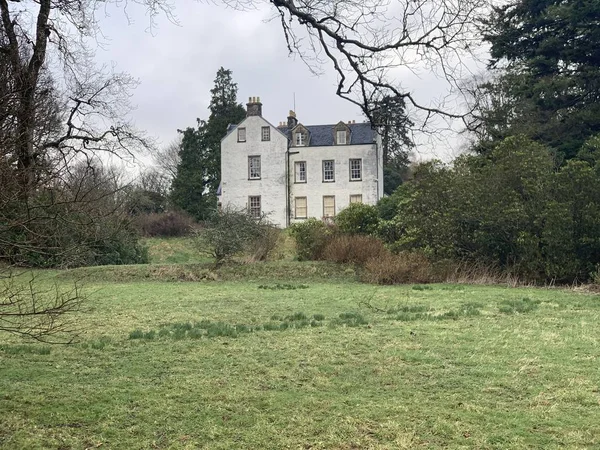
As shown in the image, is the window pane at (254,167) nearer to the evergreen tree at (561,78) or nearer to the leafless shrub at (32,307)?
the evergreen tree at (561,78)

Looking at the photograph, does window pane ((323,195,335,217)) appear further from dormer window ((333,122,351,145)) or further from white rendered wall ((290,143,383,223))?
dormer window ((333,122,351,145))

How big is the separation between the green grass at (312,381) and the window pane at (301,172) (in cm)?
3072

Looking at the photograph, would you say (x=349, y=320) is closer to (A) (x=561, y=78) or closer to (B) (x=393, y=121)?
(B) (x=393, y=121)

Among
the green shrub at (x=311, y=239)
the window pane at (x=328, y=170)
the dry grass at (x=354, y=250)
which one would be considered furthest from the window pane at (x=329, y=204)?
the dry grass at (x=354, y=250)

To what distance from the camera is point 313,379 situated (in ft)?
16.6

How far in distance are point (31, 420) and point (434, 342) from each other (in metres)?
4.46

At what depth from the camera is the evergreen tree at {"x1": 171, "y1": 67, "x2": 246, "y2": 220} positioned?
141ft

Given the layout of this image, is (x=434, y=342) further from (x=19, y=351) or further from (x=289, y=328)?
(x=19, y=351)

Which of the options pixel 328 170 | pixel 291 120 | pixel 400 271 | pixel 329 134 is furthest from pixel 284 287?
pixel 291 120

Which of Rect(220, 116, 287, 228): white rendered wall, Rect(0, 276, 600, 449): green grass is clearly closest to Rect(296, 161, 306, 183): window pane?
Rect(220, 116, 287, 228): white rendered wall

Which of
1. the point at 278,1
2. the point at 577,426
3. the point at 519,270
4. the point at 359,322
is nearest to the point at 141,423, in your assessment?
the point at 577,426

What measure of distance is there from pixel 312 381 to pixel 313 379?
0.21 ft

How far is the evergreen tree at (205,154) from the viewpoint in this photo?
43.0 metres

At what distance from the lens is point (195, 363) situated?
18.8 feet
